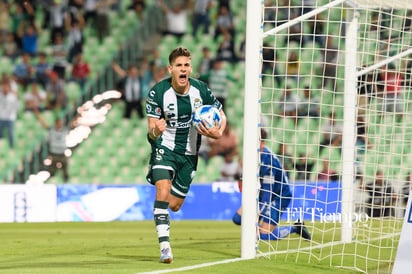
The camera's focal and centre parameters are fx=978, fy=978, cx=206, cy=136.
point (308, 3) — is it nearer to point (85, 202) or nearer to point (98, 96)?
point (98, 96)

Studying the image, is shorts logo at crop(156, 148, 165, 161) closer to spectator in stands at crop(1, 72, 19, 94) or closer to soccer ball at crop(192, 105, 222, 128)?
soccer ball at crop(192, 105, 222, 128)

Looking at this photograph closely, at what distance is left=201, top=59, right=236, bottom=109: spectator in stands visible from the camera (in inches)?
853

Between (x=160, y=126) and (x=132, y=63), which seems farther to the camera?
(x=132, y=63)

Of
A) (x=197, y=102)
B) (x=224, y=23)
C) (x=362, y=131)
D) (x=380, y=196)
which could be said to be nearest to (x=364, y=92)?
(x=380, y=196)

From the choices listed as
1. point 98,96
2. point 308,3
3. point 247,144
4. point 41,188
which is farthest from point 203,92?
point 308,3

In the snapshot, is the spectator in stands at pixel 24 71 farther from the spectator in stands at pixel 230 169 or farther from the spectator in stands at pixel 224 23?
the spectator in stands at pixel 230 169

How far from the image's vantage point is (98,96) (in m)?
21.3

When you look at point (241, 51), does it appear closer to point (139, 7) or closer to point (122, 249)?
point (139, 7)

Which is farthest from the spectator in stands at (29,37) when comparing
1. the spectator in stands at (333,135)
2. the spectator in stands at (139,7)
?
the spectator in stands at (333,135)

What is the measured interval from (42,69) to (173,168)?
11.5 meters

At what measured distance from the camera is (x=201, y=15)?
2288 centimetres

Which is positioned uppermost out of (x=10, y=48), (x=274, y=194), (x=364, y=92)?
(x=10, y=48)

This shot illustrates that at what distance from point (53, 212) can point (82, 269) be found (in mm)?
9053

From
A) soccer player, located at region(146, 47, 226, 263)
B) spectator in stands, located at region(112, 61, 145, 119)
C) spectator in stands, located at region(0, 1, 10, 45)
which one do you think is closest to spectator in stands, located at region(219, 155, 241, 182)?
spectator in stands, located at region(112, 61, 145, 119)
